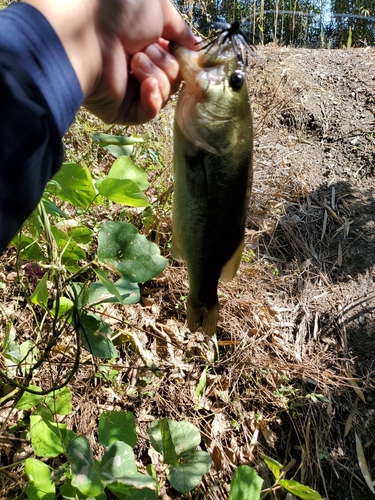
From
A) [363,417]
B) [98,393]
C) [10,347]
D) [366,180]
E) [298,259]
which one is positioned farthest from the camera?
[366,180]

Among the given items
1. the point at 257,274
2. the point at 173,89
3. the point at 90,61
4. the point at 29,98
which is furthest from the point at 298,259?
the point at 29,98

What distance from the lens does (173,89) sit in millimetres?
1636

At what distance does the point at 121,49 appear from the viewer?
4.72 ft

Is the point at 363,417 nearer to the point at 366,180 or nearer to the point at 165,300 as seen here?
the point at 165,300

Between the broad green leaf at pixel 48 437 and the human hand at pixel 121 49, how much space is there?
115 centimetres

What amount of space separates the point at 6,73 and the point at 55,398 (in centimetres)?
135

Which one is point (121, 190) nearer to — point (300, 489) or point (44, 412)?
point (44, 412)

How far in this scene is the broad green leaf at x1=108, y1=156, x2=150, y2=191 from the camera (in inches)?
66.4

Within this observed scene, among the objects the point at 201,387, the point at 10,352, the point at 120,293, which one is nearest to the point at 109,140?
the point at 120,293

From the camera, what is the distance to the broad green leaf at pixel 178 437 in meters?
1.88

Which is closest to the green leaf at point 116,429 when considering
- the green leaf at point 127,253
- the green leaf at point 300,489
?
the green leaf at point 127,253

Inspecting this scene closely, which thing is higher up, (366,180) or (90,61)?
(90,61)

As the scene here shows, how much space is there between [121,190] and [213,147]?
0.34 m

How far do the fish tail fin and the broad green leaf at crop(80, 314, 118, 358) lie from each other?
0.34m
